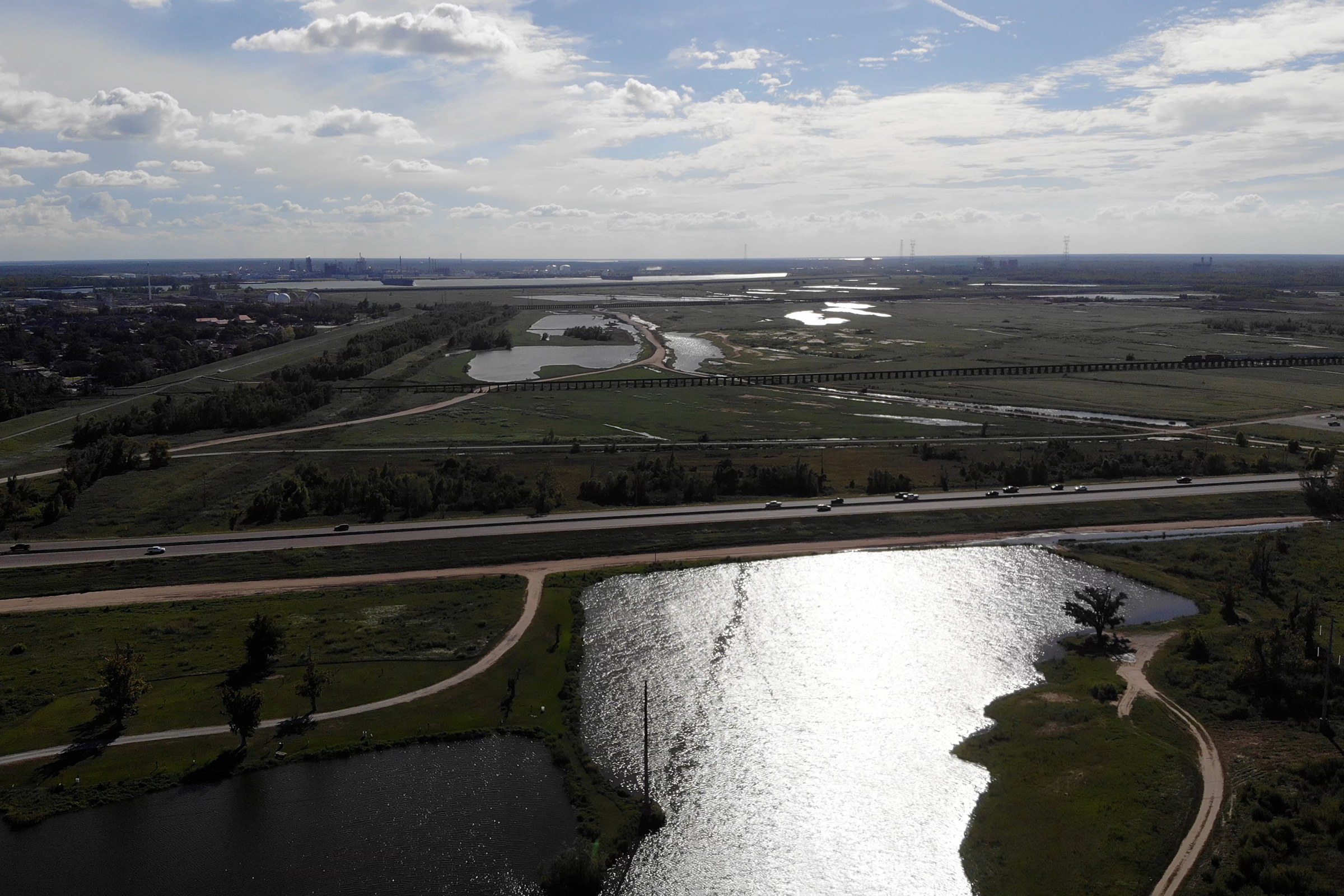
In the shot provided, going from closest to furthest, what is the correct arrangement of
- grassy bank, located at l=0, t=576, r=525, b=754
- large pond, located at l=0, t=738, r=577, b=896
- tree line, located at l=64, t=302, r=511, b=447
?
large pond, located at l=0, t=738, r=577, b=896
grassy bank, located at l=0, t=576, r=525, b=754
tree line, located at l=64, t=302, r=511, b=447

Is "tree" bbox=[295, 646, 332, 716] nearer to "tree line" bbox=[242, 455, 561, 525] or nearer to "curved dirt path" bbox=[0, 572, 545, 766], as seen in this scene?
"curved dirt path" bbox=[0, 572, 545, 766]

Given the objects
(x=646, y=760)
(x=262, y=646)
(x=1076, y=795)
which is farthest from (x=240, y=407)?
(x=1076, y=795)

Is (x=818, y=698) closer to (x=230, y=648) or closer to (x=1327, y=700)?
(x=1327, y=700)

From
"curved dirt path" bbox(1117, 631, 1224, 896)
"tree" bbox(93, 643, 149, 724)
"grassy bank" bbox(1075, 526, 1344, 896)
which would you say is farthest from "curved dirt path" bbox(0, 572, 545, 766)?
"grassy bank" bbox(1075, 526, 1344, 896)

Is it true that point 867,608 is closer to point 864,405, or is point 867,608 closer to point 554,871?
point 554,871

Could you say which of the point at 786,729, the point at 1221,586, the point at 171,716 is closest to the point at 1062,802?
the point at 786,729

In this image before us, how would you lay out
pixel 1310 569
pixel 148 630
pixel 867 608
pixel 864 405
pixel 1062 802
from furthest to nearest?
pixel 864 405 → pixel 1310 569 → pixel 867 608 → pixel 148 630 → pixel 1062 802

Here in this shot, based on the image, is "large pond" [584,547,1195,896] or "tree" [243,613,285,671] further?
"tree" [243,613,285,671]
